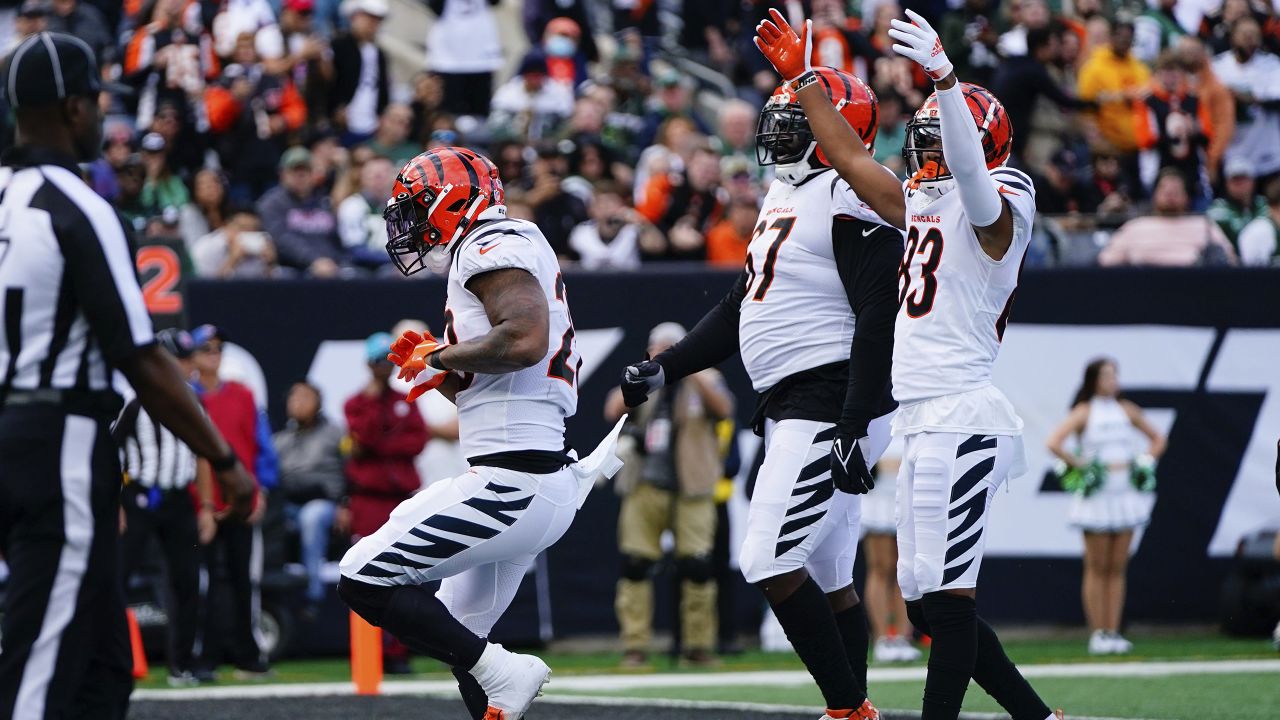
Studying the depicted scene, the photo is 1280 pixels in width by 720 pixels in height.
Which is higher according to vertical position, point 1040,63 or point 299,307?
point 1040,63

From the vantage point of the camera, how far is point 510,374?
576 centimetres

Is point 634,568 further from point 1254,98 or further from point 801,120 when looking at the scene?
point 1254,98

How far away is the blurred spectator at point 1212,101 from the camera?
48.2ft

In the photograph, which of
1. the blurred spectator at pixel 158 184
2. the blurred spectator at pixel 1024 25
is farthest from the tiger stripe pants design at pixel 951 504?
the blurred spectator at pixel 1024 25

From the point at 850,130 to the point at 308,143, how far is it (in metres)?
9.03

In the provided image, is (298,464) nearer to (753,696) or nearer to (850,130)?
(753,696)

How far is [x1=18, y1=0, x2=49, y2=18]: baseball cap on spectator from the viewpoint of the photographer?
14133 millimetres

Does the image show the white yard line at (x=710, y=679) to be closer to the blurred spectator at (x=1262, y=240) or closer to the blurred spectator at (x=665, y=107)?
the blurred spectator at (x=1262, y=240)

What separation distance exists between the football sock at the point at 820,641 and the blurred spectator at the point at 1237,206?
308 inches

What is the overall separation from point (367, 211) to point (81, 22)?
3.65 m

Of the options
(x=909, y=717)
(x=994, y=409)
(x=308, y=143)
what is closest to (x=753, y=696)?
(x=909, y=717)

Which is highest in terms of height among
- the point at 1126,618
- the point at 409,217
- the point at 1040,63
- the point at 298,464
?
the point at 409,217

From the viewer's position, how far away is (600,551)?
472 inches

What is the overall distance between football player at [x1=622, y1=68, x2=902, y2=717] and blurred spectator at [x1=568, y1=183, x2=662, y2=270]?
256 inches
